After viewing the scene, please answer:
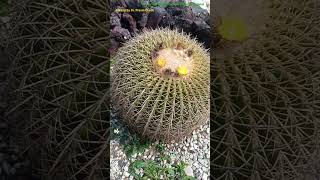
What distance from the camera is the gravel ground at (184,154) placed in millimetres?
1956

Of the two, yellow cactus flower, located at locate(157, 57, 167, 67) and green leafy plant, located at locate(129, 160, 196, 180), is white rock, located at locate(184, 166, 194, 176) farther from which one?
yellow cactus flower, located at locate(157, 57, 167, 67)

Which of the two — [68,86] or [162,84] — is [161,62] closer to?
[162,84]

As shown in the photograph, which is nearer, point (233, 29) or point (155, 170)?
point (155, 170)

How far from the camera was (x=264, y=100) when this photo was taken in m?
1.95

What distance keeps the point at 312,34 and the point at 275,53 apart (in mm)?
210

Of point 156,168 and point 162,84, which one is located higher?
point 162,84

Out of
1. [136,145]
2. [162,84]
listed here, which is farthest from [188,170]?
[162,84]

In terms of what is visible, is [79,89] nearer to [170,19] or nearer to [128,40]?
[128,40]

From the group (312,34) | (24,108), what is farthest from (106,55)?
(312,34)

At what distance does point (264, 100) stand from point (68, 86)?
2.47ft

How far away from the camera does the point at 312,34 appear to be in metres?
2.11

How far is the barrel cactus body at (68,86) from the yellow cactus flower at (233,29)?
471 mm

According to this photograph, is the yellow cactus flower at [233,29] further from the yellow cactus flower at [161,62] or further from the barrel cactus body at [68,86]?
the barrel cactus body at [68,86]

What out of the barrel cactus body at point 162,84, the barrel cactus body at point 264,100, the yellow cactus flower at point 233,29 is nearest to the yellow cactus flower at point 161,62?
Result: the barrel cactus body at point 162,84
